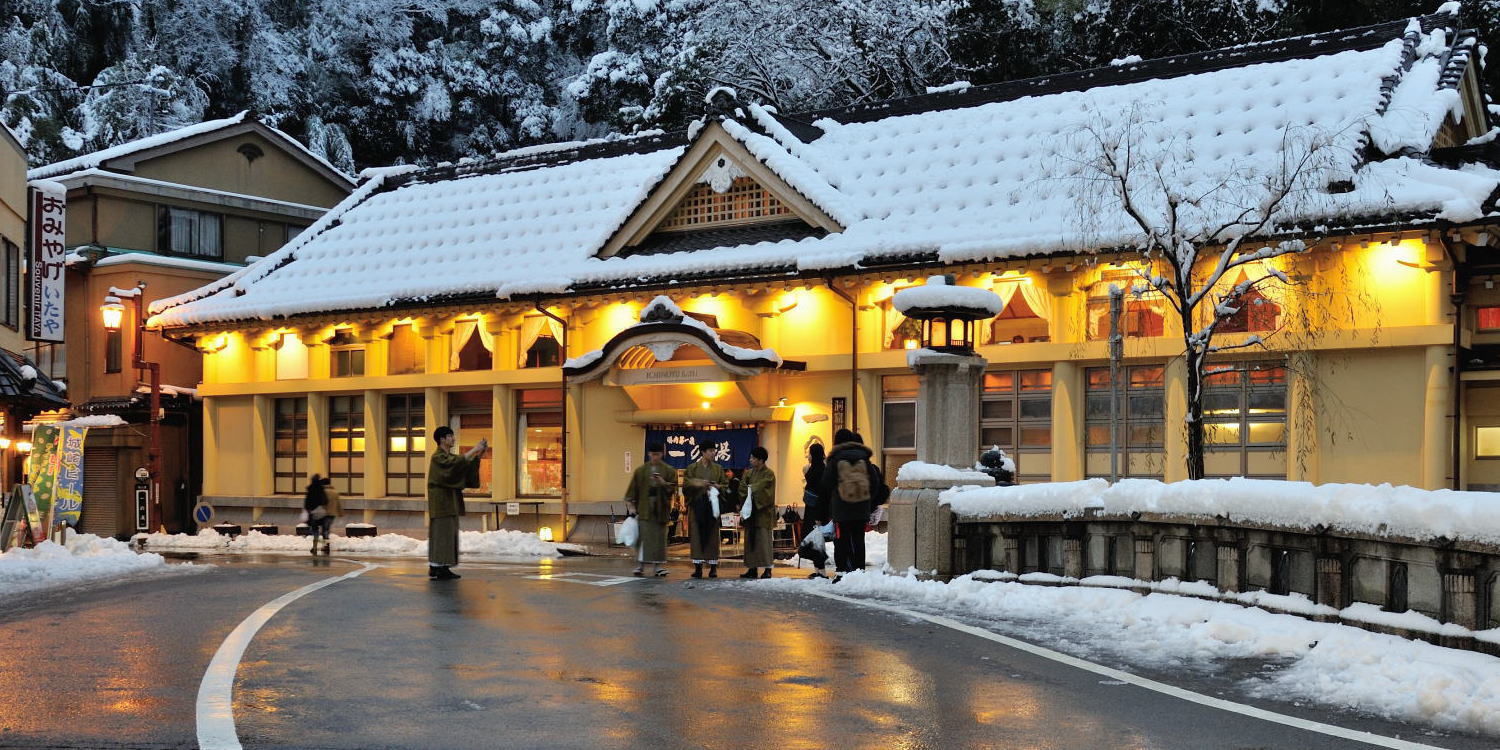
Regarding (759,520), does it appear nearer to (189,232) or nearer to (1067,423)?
(1067,423)

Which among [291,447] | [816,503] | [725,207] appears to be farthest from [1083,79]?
[291,447]

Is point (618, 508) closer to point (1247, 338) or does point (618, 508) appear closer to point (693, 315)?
point (693, 315)

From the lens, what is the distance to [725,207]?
2944 cm

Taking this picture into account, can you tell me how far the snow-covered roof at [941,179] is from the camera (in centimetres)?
2288

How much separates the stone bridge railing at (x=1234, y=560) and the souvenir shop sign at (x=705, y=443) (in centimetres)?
1170

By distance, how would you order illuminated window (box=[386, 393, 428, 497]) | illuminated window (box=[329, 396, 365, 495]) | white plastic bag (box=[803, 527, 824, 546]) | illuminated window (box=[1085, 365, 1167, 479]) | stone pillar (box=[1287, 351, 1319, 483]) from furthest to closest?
illuminated window (box=[329, 396, 365, 495])
illuminated window (box=[386, 393, 428, 497])
illuminated window (box=[1085, 365, 1167, 479])
stone pillar (box=[1287, 351, 1319, 483])
white plastic bag (box=[803, 527, 824, 546])

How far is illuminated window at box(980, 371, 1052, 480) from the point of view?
25.7m

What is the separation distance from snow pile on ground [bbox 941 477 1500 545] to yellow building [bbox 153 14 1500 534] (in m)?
7.47

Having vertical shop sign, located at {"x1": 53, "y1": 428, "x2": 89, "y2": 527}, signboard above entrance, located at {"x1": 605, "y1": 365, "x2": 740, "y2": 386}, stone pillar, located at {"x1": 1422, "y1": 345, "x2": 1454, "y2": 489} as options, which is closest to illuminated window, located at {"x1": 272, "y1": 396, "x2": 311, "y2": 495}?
signboard above entrance, located at {"x1": 605, "y1": 365, "x2": 740, "y2": 386}

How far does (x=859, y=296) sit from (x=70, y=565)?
13.6 m

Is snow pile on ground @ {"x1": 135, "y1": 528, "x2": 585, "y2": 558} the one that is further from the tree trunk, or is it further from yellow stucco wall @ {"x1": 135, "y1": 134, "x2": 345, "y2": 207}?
yellow stucco wall @ {"x1": 135, "y1": 134, "x2": 345, "y2": 207}

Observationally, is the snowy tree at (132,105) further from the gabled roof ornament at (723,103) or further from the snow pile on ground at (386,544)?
the gabled roof ornament at (723,103)

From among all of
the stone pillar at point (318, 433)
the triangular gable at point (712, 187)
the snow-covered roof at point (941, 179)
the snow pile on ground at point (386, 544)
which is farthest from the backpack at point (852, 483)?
the stone pillar at point (318, 433)

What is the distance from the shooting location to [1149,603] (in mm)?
12469
